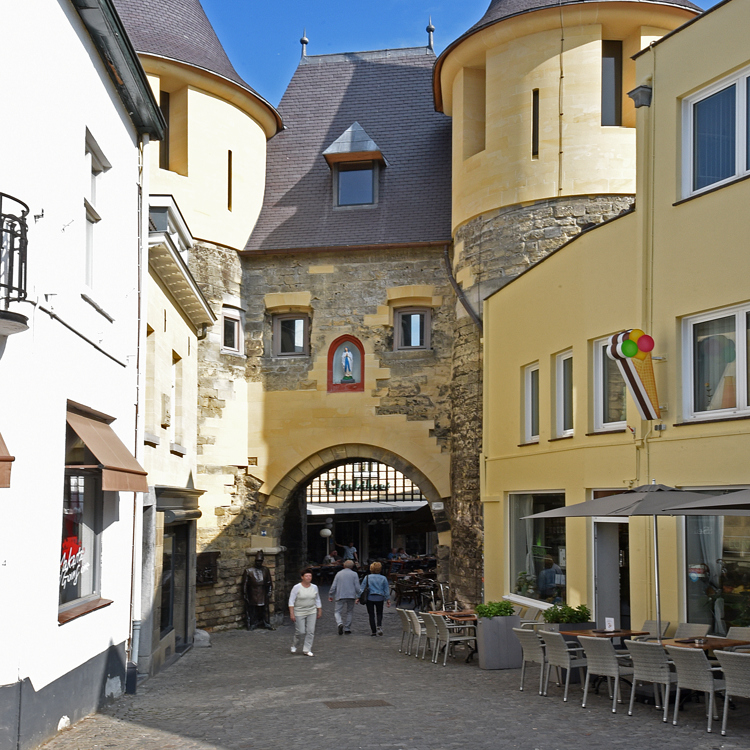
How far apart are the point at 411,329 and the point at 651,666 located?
13.6m

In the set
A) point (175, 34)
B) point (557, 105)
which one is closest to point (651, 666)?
point (557, 105)

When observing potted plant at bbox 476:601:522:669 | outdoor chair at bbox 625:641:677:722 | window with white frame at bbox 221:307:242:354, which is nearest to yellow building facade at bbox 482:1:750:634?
potted plant at bbox 476:601:522:669

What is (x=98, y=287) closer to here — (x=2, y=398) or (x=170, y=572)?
(x=2, y=398)

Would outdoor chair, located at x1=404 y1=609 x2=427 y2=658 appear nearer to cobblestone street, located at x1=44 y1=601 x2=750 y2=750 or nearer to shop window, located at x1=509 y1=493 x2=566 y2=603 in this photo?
cobblestone street, located at x1=44 y1=601 x2=750 y2=750

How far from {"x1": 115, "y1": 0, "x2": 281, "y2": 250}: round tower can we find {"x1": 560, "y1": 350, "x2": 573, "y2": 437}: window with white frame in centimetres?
999

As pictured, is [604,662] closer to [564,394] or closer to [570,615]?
[570,615]

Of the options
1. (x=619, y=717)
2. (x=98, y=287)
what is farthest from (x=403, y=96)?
(x=619, y=717)

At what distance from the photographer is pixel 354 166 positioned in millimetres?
23125

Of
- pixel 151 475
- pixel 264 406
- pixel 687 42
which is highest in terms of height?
pixel 687 42

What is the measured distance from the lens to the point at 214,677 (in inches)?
516

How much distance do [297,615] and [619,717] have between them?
24.2 ft

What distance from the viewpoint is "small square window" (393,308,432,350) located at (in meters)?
21.7

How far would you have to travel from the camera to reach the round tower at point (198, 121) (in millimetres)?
20812

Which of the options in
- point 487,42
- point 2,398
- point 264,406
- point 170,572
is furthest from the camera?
point 264,406
